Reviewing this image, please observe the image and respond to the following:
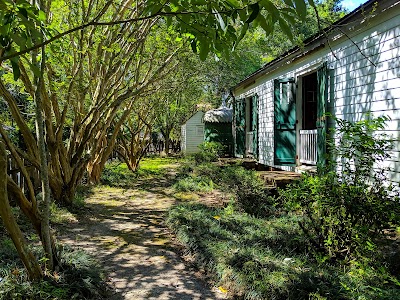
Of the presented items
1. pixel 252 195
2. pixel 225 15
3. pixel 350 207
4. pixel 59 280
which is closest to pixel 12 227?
pixel 59 280

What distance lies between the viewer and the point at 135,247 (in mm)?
5430

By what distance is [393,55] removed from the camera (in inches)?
212

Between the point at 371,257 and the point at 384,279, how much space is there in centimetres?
44

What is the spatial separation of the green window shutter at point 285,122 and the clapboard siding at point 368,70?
0.72m

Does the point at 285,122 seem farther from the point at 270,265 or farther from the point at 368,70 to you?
the point at 270,265

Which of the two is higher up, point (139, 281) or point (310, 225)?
point (310, 225)

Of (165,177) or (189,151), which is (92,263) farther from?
(189,151)

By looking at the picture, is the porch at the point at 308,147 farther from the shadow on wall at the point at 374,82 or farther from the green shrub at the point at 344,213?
the green shrub at the point at 344,213

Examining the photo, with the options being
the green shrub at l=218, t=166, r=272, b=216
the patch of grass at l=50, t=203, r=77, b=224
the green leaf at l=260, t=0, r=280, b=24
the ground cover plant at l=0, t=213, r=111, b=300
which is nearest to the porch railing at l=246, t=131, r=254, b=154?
the green shrub at l=218, t=166, r=272, b=216

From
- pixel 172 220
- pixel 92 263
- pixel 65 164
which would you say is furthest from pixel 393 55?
pixel 65 164

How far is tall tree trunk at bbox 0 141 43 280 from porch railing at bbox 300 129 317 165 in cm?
680

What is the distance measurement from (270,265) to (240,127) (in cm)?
Answer: 1127

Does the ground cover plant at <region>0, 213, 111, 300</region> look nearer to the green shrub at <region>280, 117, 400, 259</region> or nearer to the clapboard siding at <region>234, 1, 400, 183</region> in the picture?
the green shrub at <region>280, 117, 400, 259</region>

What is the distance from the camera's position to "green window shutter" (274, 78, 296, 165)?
9391 millimetres
